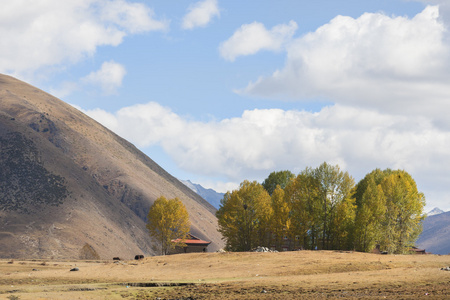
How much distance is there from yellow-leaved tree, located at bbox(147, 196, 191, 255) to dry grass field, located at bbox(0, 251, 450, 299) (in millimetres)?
46921

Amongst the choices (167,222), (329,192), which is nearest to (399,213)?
(329,192)

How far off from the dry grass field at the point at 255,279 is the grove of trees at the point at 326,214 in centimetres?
1844

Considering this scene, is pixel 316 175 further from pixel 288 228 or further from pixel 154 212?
pixel 154 212

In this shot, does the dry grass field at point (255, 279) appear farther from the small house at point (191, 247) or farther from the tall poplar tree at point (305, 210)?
the small house at point (191, 247)

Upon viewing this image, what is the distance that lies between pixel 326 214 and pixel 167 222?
46.4 meters

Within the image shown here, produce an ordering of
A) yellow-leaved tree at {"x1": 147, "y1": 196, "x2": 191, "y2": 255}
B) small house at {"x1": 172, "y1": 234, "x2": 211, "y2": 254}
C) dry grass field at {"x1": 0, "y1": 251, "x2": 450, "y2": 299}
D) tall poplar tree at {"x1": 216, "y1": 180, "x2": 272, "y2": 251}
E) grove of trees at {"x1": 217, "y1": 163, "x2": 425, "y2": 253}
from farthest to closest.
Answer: small house at {"x1": 172, "y1": 234, "x2": 211, "y2": 254}, yellow-leaved tree at {"x1": 147, "y1": 196, "x2": 191, "y2": 255}, tall poplar tree at {"x1": 216, "y1": 180, "x2": 272, "y2": 251}, grove of trees at {"x1": 217, "y1": 163, "x2": 425, "y2": 253}, dry grass field at {"x1": 0, "y1": 251, "x2": 450, "y2": 299}

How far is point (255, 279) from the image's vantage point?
172ft

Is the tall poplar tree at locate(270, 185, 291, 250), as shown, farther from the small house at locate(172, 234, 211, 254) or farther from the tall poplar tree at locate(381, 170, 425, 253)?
the small house at locate(172, 234, 211, 254)

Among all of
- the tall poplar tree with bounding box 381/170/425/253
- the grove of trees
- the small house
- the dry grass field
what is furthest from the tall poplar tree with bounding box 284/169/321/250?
the small house

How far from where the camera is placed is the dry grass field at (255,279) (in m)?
41.7

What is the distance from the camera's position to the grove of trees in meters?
90.4

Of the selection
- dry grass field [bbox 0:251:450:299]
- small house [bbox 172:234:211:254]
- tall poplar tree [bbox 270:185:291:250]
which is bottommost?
dry grass field [bbox 0:251:450:299]

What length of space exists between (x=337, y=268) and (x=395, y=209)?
43.9m

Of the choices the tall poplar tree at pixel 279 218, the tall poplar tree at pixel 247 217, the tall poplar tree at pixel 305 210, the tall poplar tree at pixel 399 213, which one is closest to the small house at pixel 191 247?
the tall poplar tree at pixel 247 217
